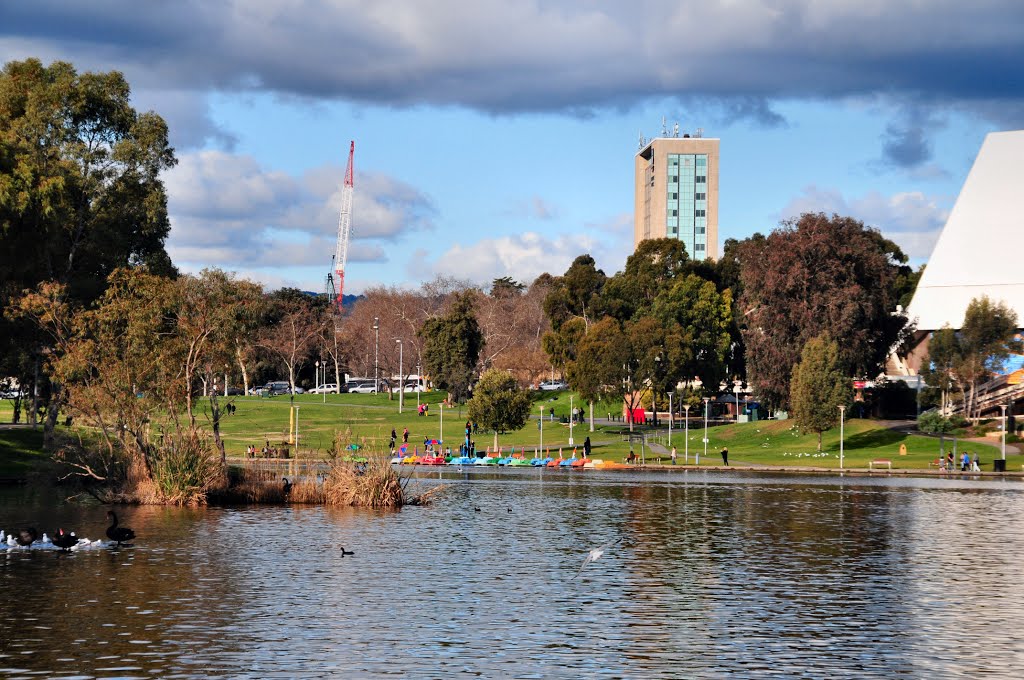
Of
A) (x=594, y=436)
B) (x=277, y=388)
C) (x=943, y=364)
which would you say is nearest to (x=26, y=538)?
(x=594, y=436)

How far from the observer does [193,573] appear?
105ft

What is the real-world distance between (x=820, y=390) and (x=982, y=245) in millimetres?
42399

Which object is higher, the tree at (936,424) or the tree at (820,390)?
the tree at (820,390)

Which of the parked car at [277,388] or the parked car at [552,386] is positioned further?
the parked car at [277,388]

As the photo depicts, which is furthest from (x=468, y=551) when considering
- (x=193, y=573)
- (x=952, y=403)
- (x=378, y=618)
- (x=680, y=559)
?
(x=952, y=403)

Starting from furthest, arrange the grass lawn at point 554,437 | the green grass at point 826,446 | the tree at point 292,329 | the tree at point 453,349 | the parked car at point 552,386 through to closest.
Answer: the parked car at point 552,386 < the tree at point 292,329 < the tree at point 453,349 < the green grass at point 826,446 < the grass lawn at point 554,437

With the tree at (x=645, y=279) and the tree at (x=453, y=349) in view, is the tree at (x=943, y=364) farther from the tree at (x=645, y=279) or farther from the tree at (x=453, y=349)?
the tree at (x=453, y=349)

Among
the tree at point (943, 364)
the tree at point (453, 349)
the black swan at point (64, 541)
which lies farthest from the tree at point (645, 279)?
the black swan at point (64, 541)

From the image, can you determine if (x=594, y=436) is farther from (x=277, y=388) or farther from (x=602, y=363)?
(x=277, y=388)

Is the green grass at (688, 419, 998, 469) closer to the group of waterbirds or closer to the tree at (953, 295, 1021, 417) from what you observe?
the tree at (953, 295, 1021, 417)

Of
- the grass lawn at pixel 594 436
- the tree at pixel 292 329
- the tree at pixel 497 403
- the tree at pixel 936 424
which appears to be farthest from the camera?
the tree at pixel 292 329

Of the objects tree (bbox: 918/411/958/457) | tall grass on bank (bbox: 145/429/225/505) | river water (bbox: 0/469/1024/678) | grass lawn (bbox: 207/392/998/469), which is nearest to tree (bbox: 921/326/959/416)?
tree (bbox: 918/411/958/457)

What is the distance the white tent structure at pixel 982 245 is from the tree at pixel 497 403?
151 ft

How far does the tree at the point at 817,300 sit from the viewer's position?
99.8m
